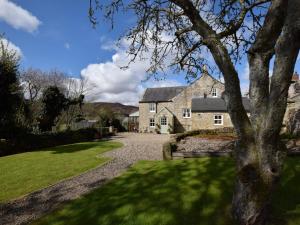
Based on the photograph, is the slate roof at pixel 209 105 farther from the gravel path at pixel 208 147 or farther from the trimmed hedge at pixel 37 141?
the gravel path at pixel 208 147

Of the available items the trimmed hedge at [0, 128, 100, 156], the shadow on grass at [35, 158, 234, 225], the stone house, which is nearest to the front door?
the stone house

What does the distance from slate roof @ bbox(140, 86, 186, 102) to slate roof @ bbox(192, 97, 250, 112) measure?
5.67 m

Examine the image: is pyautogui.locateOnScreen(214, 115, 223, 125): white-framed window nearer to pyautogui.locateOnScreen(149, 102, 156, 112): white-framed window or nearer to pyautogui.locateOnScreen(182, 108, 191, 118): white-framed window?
pyautogui.locateOnScreen(182, 108, 191, 118): white-framed window

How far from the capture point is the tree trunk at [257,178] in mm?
5492

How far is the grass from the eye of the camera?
21.7 feet

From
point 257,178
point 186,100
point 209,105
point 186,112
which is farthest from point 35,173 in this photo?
point 186,100

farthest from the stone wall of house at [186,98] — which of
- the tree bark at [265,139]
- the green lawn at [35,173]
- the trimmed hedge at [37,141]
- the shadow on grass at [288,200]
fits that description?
the tree bark at [265,139]

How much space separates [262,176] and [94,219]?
13.0ft

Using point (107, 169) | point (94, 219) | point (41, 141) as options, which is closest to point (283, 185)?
point (94, 219)

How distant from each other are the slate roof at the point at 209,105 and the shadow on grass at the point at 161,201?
101 feet

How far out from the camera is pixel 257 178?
5473 millimetres

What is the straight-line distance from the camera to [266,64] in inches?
226

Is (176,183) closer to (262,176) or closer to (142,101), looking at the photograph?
(262,176)

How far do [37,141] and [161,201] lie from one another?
19.2m
